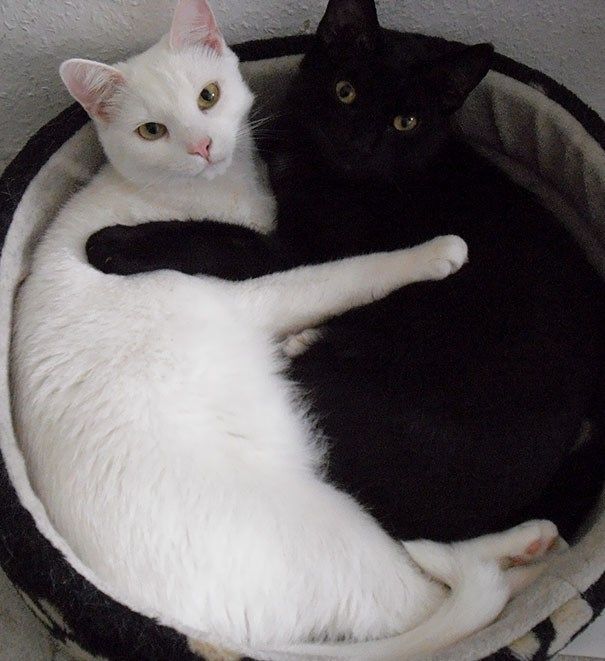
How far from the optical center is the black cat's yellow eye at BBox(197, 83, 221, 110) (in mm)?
1139

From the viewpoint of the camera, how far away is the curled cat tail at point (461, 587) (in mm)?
948

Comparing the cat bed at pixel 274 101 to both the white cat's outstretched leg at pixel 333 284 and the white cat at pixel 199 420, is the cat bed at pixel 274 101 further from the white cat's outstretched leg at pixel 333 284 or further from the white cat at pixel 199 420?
the white cat's outstretched leg at pixel 333 284

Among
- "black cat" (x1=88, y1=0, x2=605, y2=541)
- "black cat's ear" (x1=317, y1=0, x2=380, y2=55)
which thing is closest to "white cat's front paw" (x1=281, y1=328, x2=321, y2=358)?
"black cat" (x1=88, y1=0, x2=605, y2=541)

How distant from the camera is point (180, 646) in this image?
0.86 meters

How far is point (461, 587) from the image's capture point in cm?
99

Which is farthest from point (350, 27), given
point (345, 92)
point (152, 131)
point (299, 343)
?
point (299, 343)

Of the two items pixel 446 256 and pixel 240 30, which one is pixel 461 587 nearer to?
pixel 446 256

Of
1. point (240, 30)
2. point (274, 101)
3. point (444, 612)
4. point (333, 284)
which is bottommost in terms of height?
point (444, 612)

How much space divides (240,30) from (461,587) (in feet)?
3.52

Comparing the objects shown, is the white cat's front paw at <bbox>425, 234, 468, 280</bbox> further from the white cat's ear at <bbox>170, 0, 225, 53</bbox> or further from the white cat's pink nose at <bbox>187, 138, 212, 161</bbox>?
the white cat's ear at <bbox>170, 0, 225, 53</bbox>

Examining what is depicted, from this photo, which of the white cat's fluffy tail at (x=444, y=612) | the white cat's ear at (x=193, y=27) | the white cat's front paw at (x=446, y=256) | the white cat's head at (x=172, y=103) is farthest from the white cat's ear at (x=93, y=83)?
the white cat's fluffy tail at (x=444, y=612)

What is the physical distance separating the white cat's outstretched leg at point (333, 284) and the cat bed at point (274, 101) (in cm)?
33

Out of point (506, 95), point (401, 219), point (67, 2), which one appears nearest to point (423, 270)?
point (401, 219)

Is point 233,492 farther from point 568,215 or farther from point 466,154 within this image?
point 568,215
